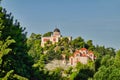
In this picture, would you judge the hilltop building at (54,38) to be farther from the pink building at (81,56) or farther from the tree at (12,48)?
the tree at (12,48)

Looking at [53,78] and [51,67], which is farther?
[51,67]

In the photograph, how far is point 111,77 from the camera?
41.7m

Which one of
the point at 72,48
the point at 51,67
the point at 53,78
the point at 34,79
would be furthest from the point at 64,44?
the point at 34,79

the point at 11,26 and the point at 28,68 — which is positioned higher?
the point at 11,26

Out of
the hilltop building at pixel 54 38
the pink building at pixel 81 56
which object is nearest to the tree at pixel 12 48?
the pink building at pixel 81 56

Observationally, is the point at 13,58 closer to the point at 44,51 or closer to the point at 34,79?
the point at 34,79

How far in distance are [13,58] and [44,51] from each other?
8553cm

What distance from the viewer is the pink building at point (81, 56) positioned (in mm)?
107438

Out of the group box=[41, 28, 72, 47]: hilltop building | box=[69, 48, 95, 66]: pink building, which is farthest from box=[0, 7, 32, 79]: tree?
box=[41, 28, 72, 47]: hilltop building

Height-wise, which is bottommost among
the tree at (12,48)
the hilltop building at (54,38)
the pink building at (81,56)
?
the tree at (12,48)

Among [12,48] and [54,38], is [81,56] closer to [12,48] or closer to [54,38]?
[54,38]

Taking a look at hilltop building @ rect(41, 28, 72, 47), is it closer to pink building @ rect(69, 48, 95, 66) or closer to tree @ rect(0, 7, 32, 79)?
pink building @ rect(69, 48, 95, 66)

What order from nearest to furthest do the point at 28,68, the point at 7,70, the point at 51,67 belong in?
1. the point at 7,70
2. the point at 28,68
3. the point at 51,67

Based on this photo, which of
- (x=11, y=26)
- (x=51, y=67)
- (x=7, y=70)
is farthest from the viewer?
(x=51, y=67)
